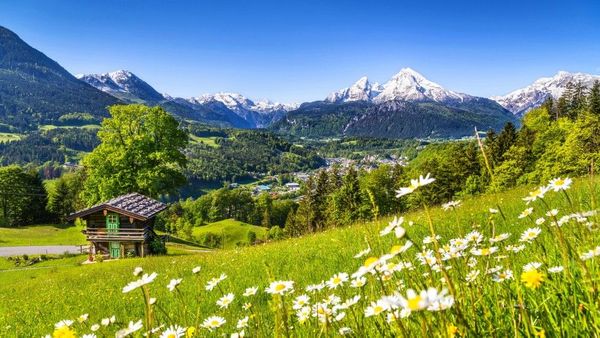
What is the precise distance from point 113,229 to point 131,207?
9.22 feet

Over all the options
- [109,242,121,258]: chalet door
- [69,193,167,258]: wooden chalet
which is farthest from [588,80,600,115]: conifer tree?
[109,242,121,258]: chalet door

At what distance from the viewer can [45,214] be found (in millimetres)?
73938

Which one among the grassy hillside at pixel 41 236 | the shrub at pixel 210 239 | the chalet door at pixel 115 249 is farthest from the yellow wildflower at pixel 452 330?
the shrub at pixel 210 239

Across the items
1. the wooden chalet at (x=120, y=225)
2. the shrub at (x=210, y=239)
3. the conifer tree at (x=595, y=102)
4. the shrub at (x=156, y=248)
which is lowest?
the shrub at (x=210, y=239)

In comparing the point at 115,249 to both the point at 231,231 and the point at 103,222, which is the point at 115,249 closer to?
the point at 103,222

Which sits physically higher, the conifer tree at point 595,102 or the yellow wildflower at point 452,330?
the conifer tree at point 595,102

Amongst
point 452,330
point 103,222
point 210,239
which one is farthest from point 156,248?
point 210,239

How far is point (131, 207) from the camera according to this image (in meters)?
33.2

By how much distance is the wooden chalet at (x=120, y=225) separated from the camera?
33344mm

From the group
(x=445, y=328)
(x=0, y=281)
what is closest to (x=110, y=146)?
(x=0, y=281)

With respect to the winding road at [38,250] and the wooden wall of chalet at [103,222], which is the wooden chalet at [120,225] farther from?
the winding road at [38,250]

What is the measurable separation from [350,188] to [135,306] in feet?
206

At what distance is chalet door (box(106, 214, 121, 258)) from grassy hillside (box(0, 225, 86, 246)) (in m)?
18.9

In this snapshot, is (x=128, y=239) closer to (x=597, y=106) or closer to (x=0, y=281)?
(x=0, y=281)
